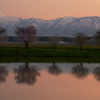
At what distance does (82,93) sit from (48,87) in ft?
8.64

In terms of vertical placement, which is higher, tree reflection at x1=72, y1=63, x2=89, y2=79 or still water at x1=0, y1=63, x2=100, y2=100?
tree reflection at x1=72, y1=63, x2=89, y2=79

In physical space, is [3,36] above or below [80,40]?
above

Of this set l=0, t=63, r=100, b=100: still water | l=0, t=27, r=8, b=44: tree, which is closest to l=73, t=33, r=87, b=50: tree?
l=0, t=27, r=8, b=44: tree

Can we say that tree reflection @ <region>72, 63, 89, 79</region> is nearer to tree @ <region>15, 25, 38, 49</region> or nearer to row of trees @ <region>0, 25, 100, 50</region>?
row of trees @ <region>0, 25, 100, 50</region>

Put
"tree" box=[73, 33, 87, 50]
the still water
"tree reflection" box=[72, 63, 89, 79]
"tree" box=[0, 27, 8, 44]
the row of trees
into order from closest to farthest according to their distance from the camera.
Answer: the still water, "tree reflection" box=[72, 63, 89, 79], "tree" box=[73, 33, 87, 50], the row of trees, "tree" box=[0, 27, 8, 44]

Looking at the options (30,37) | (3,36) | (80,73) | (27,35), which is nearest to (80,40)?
(30,37)

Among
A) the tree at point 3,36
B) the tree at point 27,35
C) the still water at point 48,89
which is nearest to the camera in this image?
the still water at point 48,89

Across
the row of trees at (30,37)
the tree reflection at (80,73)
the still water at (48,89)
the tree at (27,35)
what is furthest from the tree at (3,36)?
the still water at (48,89)

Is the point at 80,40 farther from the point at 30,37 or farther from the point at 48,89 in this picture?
the point at 48,89

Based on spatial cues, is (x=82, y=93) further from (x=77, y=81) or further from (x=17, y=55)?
(x=17, y=55)

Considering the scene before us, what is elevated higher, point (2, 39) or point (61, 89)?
point (2, 39)

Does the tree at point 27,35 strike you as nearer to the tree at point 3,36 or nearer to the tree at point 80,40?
the tree at point 3,36

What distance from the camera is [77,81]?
58.6ft

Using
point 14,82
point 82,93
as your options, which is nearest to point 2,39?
point 14,82
